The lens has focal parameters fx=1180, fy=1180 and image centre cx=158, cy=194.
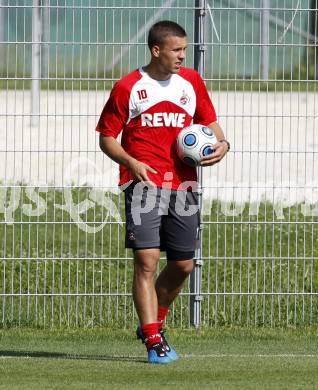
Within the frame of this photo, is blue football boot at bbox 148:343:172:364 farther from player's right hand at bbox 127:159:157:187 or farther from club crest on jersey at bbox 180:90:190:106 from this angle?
club crest on jersey at bbox 180:90:190:106

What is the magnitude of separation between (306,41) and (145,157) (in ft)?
9.29

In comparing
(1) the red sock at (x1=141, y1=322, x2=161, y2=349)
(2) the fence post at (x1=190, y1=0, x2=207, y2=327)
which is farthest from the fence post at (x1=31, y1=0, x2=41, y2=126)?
(1) the red sock at (x1=141, y1=322, x2=161, y2=349)

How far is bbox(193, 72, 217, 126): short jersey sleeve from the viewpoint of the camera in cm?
789

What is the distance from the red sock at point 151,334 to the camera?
754 cm

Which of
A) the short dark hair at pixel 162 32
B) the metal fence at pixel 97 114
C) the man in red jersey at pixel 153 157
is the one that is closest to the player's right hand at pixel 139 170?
the man in red jersey at pixel 153 157

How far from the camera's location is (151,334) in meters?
7.54

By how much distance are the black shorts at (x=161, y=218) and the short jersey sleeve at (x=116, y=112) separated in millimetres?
385

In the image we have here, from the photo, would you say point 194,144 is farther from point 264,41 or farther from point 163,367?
point 264,41

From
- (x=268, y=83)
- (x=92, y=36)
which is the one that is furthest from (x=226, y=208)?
(x=92, y=36)

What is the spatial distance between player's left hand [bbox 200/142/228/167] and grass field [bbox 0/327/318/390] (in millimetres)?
1307

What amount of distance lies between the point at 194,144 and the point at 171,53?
61 centimetres

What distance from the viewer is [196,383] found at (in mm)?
6793

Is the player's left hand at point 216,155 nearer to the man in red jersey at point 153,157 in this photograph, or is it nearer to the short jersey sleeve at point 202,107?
the man in red jersey at point 153,157

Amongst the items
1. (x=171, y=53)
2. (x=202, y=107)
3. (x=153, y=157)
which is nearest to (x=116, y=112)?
(x=153, y=157)
